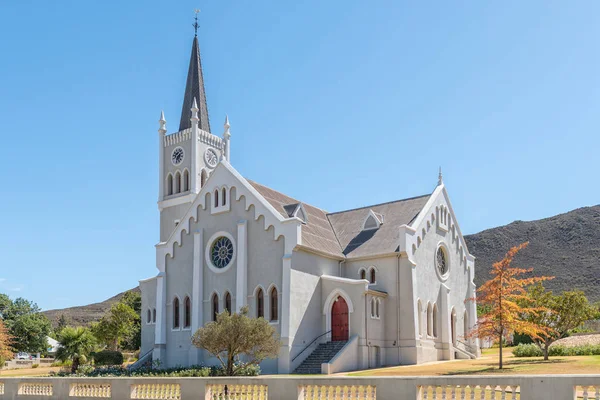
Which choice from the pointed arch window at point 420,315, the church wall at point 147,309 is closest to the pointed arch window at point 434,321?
the pointed arch window at point 420,315

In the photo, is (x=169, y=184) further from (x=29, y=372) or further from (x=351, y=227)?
(x=29, y=372)

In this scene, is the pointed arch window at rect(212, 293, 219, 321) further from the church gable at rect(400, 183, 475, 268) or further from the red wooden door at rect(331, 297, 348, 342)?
the church gable at rect(400, 183, 475, 268)

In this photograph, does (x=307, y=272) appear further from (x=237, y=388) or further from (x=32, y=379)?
(x=237, y=388)

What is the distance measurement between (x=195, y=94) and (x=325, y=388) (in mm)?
48260

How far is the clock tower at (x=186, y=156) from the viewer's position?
58.4m

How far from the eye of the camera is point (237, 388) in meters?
20.0

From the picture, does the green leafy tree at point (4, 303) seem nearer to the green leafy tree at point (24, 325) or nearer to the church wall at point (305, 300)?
the green leafy tree at point (24, 325)

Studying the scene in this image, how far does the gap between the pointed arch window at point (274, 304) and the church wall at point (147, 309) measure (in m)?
12.7

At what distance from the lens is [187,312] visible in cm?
4697

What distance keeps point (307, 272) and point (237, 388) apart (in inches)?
902

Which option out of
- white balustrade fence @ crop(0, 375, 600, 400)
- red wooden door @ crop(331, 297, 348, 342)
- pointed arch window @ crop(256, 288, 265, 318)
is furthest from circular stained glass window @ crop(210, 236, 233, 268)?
white balustrade fence @ crop(0, 375, 600, 400)

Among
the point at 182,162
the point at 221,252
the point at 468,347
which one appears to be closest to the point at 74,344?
the point at 221,252

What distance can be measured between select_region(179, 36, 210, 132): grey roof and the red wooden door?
83.2 ft

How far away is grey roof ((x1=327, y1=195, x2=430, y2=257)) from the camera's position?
45.2 m
